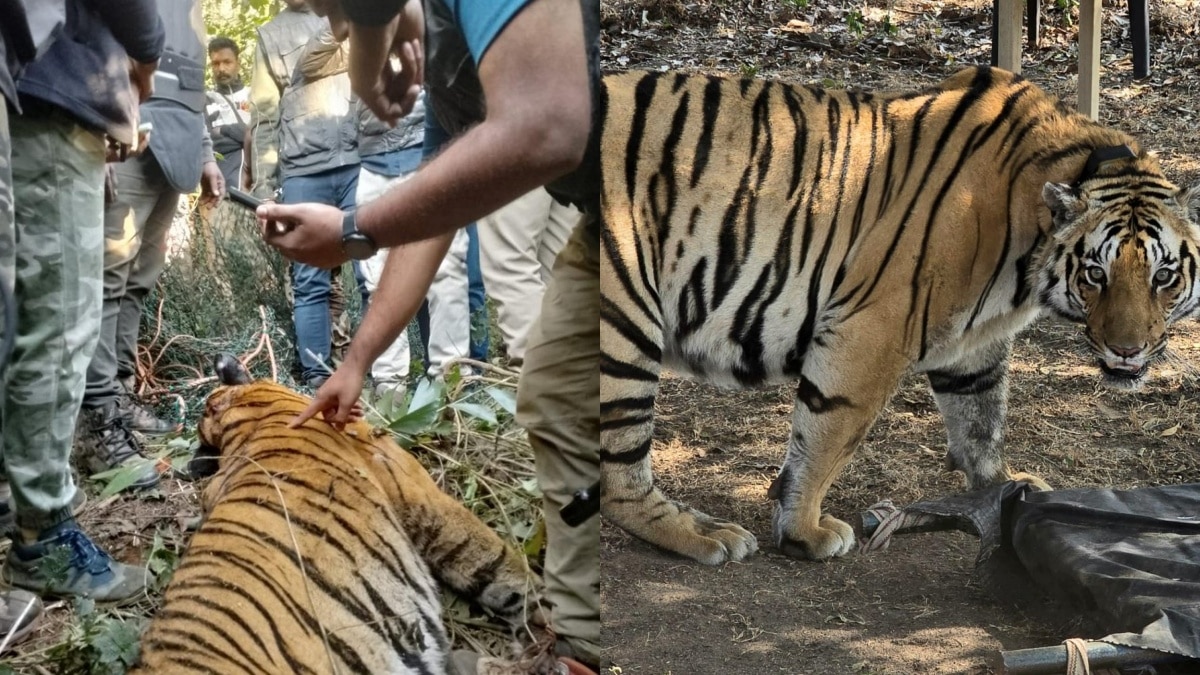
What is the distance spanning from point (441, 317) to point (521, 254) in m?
0.13

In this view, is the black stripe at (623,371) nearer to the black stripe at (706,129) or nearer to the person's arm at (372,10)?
the black stripe at (706,129)

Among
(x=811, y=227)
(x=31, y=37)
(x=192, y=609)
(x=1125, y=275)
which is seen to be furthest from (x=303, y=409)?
(x=1125, y=275)

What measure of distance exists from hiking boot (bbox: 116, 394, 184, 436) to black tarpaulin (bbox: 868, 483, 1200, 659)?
1.01 m

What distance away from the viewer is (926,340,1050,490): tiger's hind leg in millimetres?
1493

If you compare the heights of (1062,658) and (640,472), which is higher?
(640,472)

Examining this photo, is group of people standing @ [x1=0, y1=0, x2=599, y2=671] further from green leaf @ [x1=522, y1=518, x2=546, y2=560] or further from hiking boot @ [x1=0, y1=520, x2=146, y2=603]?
green leaf @ [x1=522, y1=518, x2=546, y2=560]

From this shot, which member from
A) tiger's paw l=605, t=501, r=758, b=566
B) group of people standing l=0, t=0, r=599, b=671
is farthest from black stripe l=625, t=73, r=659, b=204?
tiger's paw l=605, t=501, r=758, b=566

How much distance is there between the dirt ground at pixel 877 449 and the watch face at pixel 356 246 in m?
0.49

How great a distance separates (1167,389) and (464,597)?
979mm

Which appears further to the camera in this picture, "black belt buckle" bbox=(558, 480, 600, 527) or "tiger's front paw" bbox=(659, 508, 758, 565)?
"tiger's front paw" bbox=(659, 508, 758, 565)

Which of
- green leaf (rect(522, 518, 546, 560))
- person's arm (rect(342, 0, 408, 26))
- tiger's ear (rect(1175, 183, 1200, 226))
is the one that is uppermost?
person's arm (rect(342, 0, 408, 26))

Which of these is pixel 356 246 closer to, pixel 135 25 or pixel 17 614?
pixel 135 25

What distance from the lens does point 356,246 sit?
119cm

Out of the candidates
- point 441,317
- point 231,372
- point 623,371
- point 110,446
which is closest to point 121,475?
point 110,446
